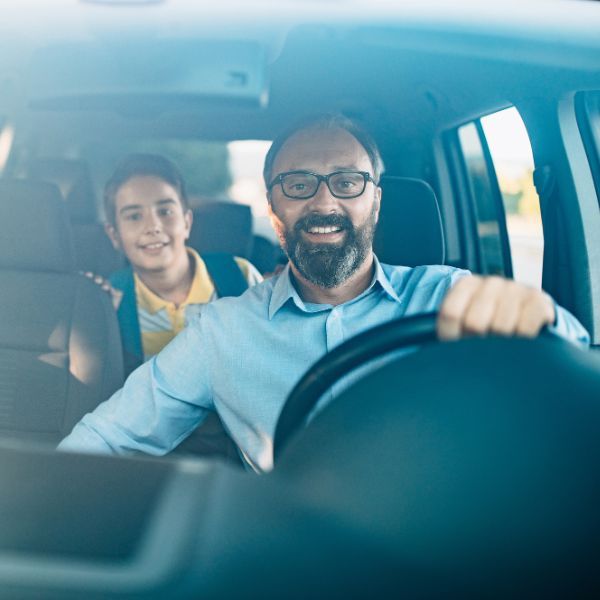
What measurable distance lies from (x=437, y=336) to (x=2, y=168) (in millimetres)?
3480

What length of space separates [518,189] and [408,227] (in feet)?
1.36

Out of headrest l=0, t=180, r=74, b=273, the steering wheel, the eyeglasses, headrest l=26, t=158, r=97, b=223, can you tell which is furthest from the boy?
the steering wheel

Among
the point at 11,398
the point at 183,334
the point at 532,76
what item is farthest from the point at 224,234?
the point at 532,76

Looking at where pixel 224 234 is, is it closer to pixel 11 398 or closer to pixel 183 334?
pixel 11 398

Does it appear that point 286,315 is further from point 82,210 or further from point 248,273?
point 82,210

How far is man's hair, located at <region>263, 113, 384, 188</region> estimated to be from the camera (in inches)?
77.9

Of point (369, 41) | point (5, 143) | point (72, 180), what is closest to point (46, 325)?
point (369, 41)

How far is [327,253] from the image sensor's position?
A: 73.5 inches

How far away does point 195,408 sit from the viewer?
71.3 inches

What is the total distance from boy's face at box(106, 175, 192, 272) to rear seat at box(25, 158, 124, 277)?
3.36ft

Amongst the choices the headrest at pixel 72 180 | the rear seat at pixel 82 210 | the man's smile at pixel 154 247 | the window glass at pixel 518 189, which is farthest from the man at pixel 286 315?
the headrest at pixel 72 180

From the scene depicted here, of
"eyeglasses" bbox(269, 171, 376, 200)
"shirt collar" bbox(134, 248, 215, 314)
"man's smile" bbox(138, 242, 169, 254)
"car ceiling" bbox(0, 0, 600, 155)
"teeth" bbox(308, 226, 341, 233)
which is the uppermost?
"car ceiling" bbox(0, 0, 600, 155)

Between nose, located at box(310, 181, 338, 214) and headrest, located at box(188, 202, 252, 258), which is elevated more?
headrest, located at box(188, 202, 252, 258)

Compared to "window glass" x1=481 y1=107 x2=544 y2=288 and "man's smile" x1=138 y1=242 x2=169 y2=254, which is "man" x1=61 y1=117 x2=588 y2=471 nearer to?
"window glass" x1=481 y1=107 x2=544 y2=288
